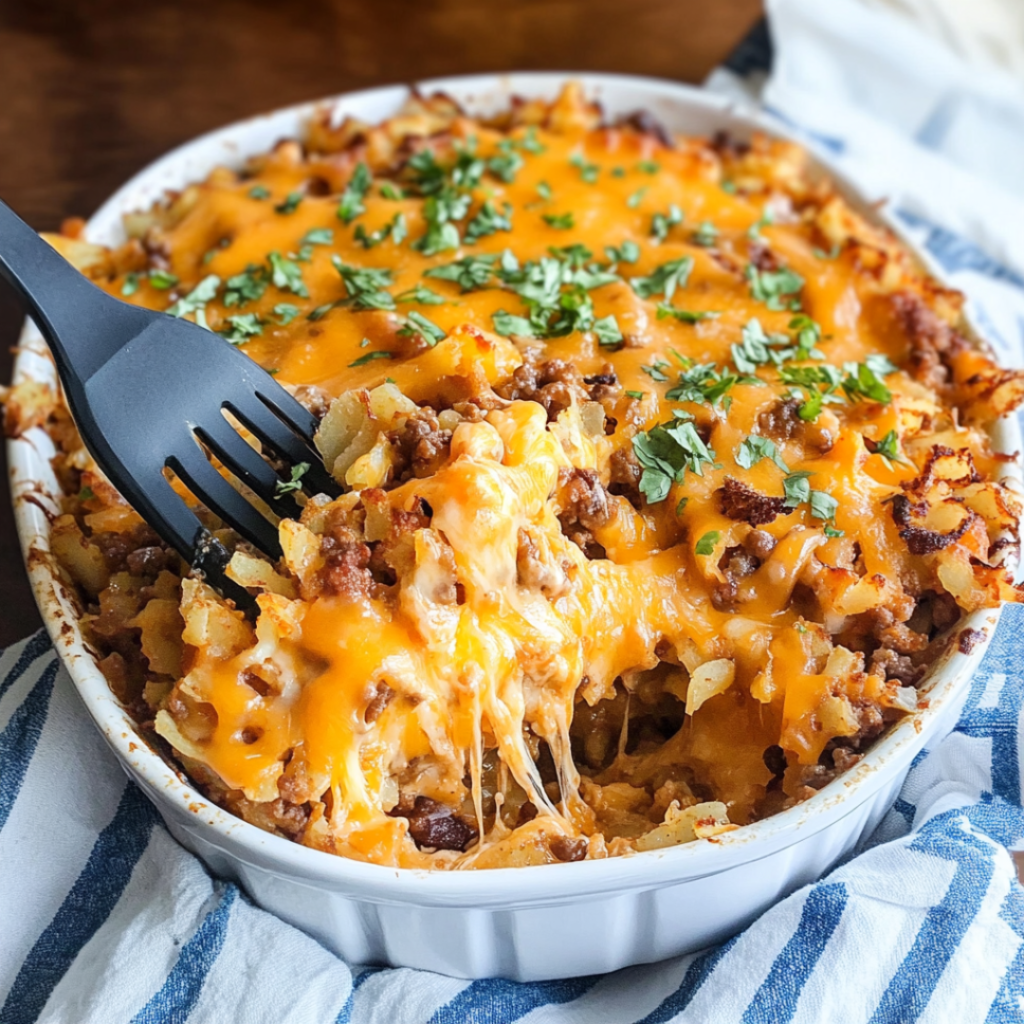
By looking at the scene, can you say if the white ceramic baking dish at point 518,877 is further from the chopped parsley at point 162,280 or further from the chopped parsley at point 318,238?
the chopped parsley at point 318,238

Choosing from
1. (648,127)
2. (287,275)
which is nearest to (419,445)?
(287,275)

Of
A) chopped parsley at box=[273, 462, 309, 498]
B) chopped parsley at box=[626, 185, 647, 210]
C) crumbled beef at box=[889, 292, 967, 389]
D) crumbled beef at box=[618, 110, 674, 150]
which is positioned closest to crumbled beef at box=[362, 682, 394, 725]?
chopped parsley at box=[273, 462, 309, 498]

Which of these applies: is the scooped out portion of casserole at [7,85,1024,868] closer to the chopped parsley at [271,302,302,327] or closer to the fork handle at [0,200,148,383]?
the chopped parsley at [271,302,302,327]

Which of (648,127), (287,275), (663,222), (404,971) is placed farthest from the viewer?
(648,127)

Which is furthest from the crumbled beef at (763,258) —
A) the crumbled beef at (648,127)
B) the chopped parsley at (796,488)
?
the chopped parsley at (796,488)

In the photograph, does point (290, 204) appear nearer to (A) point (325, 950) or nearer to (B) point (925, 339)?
(B) point (925, 339)

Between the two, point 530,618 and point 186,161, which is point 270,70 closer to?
point 186,161
